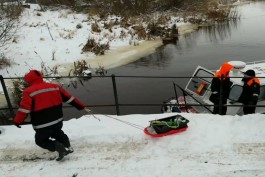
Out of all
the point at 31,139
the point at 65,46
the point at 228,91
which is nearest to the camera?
the point at 31,139

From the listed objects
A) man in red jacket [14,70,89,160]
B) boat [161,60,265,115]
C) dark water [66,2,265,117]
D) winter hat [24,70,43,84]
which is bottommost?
dark water [66,2,265,117]

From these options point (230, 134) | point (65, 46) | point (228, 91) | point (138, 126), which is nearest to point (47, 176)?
point (138, 126)

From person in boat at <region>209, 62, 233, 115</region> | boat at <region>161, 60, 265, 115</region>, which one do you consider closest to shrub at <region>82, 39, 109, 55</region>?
boat at <region>161, 60, 265, 115</region>

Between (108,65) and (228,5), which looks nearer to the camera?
(108,65)

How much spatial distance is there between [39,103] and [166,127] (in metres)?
2.48

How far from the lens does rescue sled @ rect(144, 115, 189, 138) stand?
6277mm

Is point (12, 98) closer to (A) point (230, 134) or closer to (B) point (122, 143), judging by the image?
(B) point (122, 143)

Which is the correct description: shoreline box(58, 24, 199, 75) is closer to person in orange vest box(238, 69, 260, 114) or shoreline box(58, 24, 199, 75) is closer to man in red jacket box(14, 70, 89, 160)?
person in orange vest box(238, 69, 260, 114)

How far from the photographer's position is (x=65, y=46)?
70.1 ft

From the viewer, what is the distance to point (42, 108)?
538cm

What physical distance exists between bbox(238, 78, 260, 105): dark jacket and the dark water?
4917mm

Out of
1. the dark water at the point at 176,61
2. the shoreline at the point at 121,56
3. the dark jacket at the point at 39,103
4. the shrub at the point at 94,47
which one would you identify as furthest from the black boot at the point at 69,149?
the shrub at the point at 94,47

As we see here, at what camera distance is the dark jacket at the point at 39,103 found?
17.3ft

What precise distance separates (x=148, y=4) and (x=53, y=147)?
2995 cm
